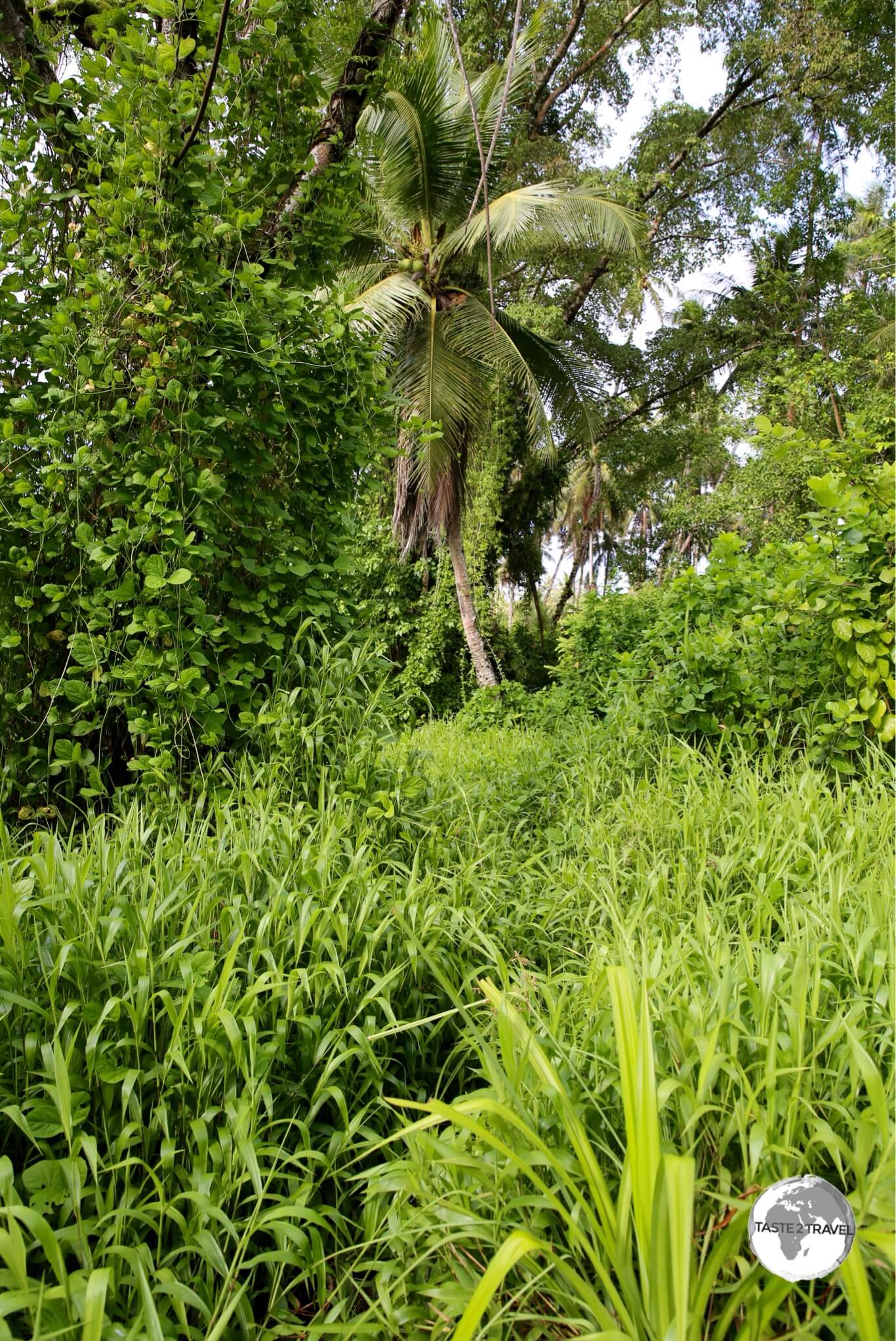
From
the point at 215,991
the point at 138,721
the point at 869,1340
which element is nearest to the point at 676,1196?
the point at 869,1340

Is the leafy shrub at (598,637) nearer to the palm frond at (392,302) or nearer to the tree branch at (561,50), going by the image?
the palm frond at (392,302)

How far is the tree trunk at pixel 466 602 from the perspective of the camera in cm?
952

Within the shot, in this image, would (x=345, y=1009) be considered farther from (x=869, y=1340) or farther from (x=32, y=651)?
(x=32, y=651)

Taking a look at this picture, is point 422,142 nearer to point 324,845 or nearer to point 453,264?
point 453,264

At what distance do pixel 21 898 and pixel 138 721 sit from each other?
0.75 metres

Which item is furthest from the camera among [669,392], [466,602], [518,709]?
[669,392]

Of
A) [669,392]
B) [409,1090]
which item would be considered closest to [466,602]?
[669,392]

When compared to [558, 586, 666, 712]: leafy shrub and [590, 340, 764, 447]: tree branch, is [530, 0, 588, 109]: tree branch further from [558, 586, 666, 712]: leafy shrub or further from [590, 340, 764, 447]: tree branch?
[558, 586, 666, 712]: leafy shrub

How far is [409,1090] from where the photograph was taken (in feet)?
4.97

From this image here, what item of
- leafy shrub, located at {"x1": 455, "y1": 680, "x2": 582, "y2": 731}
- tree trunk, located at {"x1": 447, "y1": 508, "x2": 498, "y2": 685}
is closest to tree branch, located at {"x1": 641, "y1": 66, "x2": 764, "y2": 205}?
tree trunk, located at {"x1": 447, "y1": 508, "x2": 498, "y2": 685}

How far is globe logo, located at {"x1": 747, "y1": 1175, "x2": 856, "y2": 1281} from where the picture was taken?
82cm

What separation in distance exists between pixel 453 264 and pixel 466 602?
4.07 metres

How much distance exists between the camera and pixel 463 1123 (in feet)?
3.17

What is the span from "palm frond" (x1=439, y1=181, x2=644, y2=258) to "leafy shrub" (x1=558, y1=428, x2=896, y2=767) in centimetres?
518
